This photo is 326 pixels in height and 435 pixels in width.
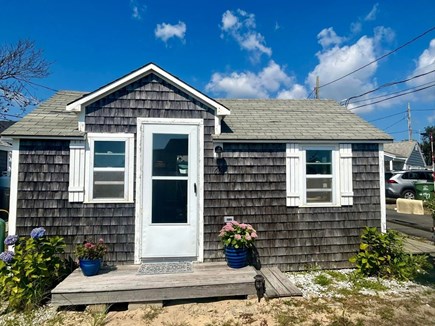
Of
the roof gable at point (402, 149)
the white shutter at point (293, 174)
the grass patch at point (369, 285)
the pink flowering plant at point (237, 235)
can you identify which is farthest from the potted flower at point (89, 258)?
the roof gable at point (402, 149)

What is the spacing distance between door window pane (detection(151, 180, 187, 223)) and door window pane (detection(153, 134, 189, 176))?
0.64 feet

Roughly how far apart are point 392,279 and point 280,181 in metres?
2.55

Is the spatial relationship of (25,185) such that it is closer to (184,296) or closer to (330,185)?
(184,296)

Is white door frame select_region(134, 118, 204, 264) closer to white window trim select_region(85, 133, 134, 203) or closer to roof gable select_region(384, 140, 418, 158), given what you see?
white window trim select_region(85, 133, 134, 203)

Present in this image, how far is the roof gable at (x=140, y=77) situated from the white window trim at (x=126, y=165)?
57 centimetres

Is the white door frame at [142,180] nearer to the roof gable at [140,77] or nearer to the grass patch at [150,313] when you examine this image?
the roof gable at [140,77]

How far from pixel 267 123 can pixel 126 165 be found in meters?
3.01

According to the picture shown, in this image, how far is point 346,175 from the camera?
17.6 feet

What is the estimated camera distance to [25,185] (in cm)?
453

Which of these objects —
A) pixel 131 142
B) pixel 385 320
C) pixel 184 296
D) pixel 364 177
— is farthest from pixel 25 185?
pixel 364 177

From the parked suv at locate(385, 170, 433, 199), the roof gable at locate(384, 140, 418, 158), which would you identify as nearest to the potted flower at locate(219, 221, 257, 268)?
the parked suv at locate(385, 170, 433, 199)

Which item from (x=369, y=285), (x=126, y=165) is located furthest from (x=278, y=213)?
(x=126, y=165)

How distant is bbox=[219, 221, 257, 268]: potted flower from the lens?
4461 mm

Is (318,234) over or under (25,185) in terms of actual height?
under
